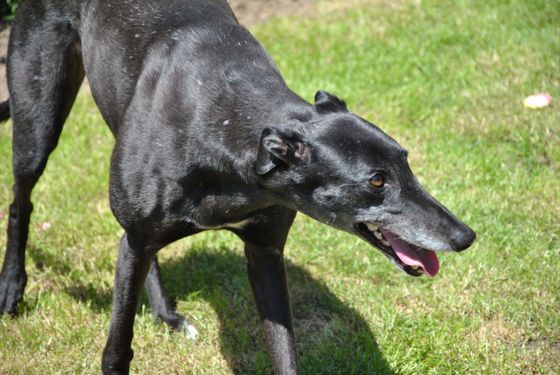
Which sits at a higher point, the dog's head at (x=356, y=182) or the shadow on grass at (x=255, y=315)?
the dog's head at (x=356, y=182)

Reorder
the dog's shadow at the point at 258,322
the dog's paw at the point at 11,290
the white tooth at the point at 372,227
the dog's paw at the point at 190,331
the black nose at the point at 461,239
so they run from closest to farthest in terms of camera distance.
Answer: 1. the black nose at the point at 461,239
2. the white tooth at the point at 372,227
3. the dog's shadow at the point at 258,322
4. the dog's paw at the point at 190,331
5. the dog's paw at the point at 11,290

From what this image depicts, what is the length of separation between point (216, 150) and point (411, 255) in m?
0.90

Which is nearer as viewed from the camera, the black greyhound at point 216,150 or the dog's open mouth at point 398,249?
the black greyhound at point 216,150

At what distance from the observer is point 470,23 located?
725 centimetres

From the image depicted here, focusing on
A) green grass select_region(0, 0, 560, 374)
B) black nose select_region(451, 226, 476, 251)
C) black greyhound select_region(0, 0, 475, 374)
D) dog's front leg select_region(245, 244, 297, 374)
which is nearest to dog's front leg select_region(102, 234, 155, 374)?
black greyhound select_region(0, 0, 475, 374)

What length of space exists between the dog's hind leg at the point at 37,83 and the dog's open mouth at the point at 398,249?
195 centimetres

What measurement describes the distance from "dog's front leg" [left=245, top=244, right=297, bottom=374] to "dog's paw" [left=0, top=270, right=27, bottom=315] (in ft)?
5.04

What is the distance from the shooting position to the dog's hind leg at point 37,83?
413 centimetres

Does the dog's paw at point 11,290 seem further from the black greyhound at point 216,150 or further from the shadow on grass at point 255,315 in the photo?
the black greyhound at point 216,150

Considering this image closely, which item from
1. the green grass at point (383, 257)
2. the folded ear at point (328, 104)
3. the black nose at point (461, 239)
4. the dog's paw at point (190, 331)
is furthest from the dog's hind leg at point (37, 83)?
the black nose at point (461, 239)

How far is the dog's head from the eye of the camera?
3012 millimetres

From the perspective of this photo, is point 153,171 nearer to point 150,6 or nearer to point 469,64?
point 150,6

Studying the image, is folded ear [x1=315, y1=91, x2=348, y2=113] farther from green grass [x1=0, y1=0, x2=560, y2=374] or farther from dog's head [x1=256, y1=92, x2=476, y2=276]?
green grass [x1=0, y1=0, x2=560, y2=374]

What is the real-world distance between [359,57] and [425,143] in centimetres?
148
